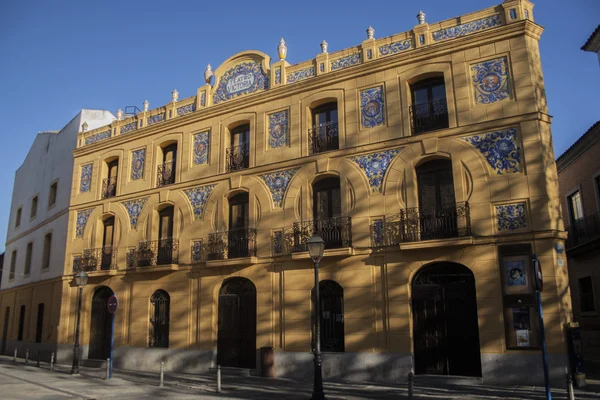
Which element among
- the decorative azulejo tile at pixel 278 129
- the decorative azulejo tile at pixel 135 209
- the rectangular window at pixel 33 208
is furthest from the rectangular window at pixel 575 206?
the rectangular window at pixel 33 208

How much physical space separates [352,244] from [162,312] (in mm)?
8870

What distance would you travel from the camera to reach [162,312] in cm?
2097

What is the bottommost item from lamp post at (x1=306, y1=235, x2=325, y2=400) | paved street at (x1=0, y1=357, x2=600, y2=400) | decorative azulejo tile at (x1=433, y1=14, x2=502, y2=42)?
paved street at (x1=0, y1=357, x2=600, y2=400)

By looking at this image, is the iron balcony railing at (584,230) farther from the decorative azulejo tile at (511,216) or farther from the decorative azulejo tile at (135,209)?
the decorative azulejo tile at (135,209)

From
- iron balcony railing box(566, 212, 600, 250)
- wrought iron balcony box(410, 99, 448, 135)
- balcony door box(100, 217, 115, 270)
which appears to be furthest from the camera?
balcony door box(100, 217, 115, 270)

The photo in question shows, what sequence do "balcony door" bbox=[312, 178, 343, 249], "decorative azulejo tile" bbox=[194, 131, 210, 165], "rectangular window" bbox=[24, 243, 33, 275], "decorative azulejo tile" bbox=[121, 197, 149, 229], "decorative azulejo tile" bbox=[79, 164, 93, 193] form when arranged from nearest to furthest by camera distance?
"balcony door" bbox=[312, 178, 343, 249] < "decorative azulejo tile" bbox=[194, 131, 210, 165] < "decorative azulejo tile" bbox=[121, 197, 149, 229] < "decorative azulejo tile" bbox=[79, 164, 93, 193] < "rectangular window" bbox=[24, 243, 33, 275]

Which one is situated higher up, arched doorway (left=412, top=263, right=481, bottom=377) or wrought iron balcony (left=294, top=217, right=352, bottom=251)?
wrought iron balcony (left=294, top=217, right=352, bottom=251)

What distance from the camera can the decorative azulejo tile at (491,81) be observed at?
51.0 feet

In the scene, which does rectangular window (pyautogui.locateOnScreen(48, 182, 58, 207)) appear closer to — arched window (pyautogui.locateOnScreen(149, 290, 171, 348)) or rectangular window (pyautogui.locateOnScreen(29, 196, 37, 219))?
rectangular window (pyautogui.locateOnScreen(29, 196, 37, 219))

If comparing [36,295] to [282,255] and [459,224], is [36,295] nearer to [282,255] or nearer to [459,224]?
[282,255]

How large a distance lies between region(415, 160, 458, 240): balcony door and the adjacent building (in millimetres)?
17339

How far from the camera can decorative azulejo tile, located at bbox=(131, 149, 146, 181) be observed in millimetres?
23250

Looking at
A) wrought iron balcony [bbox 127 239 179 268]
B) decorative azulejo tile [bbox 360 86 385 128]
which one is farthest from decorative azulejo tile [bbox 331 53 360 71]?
wrought iron balcony [bbox 127 239 179 268]

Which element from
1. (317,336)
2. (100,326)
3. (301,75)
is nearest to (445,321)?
(317,336)
